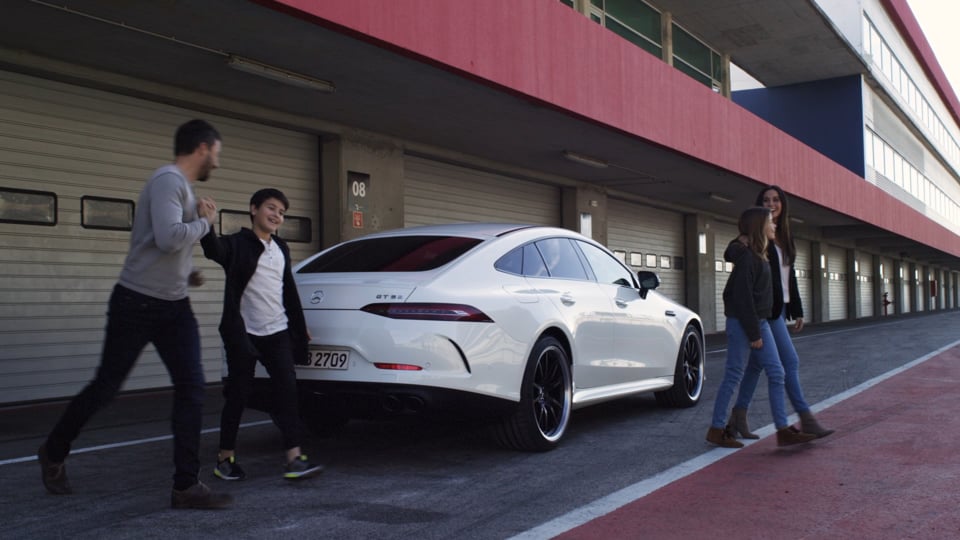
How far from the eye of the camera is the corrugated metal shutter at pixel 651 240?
21250 millimetres

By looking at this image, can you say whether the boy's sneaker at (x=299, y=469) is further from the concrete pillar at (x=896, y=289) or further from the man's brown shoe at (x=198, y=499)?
the concrete pillar at (x=896, y=289)

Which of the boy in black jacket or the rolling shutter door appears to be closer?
the boy in black jacket

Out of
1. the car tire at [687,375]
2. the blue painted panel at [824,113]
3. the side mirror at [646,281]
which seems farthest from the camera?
the blue painted panel at [824,113]

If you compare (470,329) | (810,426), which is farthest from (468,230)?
(810,426)

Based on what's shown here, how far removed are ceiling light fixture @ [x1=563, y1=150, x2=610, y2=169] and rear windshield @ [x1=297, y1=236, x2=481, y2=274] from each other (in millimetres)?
9482

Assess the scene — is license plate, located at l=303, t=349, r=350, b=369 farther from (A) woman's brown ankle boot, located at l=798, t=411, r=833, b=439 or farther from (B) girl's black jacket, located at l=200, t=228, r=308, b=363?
(A) woman's brown ankle boot, located at l=798, t=411, r=833, b=439

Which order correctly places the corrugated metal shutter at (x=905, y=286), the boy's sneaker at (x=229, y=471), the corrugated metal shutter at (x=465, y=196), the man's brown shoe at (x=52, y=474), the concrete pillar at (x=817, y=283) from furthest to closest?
the corrugated metal shutter at (x=905, y=286) → the concrete pillar at (x=817, y=283) → the corrugated metal shutter at (x=465, y=196) → the boy's sneaker at (x=229, y=471) → the man's brown shoe at (x=52, y=474)

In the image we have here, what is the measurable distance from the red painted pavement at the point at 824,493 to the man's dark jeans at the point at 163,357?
189 centimetres

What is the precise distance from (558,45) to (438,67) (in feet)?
8.53

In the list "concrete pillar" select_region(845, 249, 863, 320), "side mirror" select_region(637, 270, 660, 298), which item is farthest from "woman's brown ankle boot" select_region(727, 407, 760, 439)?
"concrete pillar" select_region(845, 249, 863, 320)

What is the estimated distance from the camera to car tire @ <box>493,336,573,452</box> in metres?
5.82

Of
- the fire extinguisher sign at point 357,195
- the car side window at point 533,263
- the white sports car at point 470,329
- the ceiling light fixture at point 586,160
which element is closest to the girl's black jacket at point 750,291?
the white sports car at point 470,329

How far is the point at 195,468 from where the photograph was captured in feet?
14.8

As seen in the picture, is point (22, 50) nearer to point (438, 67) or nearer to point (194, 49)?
point (194, 49)
